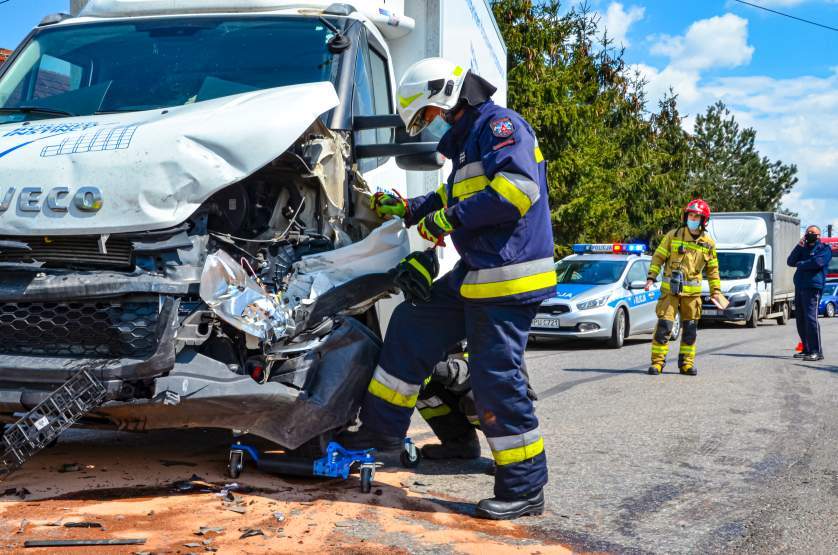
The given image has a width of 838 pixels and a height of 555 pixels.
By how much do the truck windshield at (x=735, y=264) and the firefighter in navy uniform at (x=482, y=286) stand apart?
661 inches

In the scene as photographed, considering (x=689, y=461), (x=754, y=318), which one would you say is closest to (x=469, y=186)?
(x=689, y=461)

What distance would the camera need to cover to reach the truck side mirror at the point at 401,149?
4.59 m

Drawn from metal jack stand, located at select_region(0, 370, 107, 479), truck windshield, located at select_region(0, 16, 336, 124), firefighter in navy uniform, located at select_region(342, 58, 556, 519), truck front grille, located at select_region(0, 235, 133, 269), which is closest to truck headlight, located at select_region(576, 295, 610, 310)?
truck windshield, located at select_region(0, 16, 336, 124)

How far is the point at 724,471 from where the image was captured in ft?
16.7

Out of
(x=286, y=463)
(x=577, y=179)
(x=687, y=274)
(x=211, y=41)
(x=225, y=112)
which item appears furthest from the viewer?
(x=577, y=179)

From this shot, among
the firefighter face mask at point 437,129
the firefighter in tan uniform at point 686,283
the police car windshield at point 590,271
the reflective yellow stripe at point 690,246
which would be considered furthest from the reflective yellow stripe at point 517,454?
the police car windshield at point 590,271

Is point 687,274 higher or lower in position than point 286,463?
higher

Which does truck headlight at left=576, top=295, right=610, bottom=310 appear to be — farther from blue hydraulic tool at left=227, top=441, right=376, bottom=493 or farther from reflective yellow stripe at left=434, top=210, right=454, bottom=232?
reflective yellow stripe at left=434, top=210, right=454, bottom=232

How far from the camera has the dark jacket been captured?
461 inches

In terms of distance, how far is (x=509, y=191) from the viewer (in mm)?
3945

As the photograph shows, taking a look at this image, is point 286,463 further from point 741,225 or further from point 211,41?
point 741,225

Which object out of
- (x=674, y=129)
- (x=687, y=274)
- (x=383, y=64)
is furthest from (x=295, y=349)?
(x=674, y=129)

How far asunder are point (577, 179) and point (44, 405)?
17503 millimetres

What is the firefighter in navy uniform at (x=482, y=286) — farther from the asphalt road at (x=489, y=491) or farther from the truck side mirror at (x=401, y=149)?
the asphalt road at (x=489, y=491)
